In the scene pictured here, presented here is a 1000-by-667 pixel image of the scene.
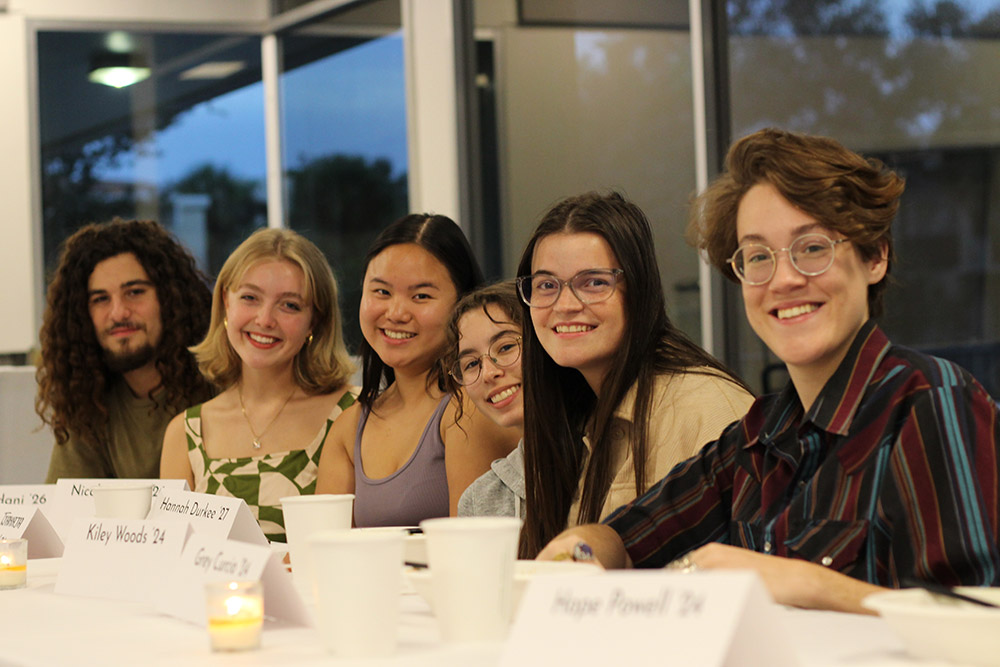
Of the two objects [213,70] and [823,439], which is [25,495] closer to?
[823,439]

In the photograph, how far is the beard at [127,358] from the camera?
10.0 ft

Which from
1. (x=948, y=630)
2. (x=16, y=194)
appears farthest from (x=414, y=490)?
(x=16, y=194)

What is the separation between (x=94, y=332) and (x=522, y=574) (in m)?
2.24

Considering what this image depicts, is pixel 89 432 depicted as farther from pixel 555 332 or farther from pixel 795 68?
pixel 795 68

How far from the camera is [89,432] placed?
300 cm

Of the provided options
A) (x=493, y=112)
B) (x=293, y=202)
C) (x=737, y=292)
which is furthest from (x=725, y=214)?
(x=293, y=202)

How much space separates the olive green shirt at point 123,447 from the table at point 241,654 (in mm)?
1622

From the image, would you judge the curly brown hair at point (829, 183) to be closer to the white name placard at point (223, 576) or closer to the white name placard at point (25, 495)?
the white name placard at point (223, 576)

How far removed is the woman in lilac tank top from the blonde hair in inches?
6.8

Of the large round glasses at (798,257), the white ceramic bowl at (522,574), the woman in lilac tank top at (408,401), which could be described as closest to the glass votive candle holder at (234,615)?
the white ceramic bowl at (522,574)

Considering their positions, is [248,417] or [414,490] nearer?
[414,490]

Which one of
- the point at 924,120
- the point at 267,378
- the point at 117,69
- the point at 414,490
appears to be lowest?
the point at 414,490

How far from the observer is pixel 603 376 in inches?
80.1

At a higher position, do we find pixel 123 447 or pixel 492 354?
pixel 492 354
